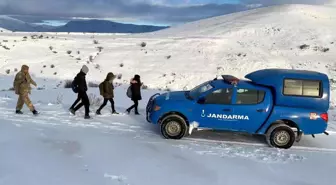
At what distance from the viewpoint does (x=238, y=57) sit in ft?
107

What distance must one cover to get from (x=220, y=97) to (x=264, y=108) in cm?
109

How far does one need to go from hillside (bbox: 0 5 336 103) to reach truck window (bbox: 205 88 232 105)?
1619cm

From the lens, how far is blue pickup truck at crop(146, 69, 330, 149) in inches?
396

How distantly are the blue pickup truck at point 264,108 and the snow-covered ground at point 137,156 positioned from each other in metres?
0.45

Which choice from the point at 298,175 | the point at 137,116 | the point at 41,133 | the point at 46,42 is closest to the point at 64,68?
the point at 46,42

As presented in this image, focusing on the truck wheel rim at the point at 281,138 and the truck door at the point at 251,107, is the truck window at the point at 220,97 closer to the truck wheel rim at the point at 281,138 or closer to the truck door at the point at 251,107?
the truck door at the point at 251,107

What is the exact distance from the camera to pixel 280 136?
33.6 feet

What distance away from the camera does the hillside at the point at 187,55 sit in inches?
1156

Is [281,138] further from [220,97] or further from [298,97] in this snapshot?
[220,97]

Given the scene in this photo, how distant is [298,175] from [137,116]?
19.9 ft

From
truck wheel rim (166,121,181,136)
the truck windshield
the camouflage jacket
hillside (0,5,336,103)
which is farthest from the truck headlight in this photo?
hillside (0,5,336,103)

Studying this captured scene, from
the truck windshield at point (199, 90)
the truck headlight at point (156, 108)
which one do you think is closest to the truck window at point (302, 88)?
the truck windshield at point (199, 90)

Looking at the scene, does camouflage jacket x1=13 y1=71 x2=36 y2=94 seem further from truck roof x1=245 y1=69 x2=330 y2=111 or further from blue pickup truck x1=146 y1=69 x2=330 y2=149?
truck roof x1=245 y1=69 x2=330 y2=111

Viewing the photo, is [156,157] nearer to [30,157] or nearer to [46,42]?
[30,157]
